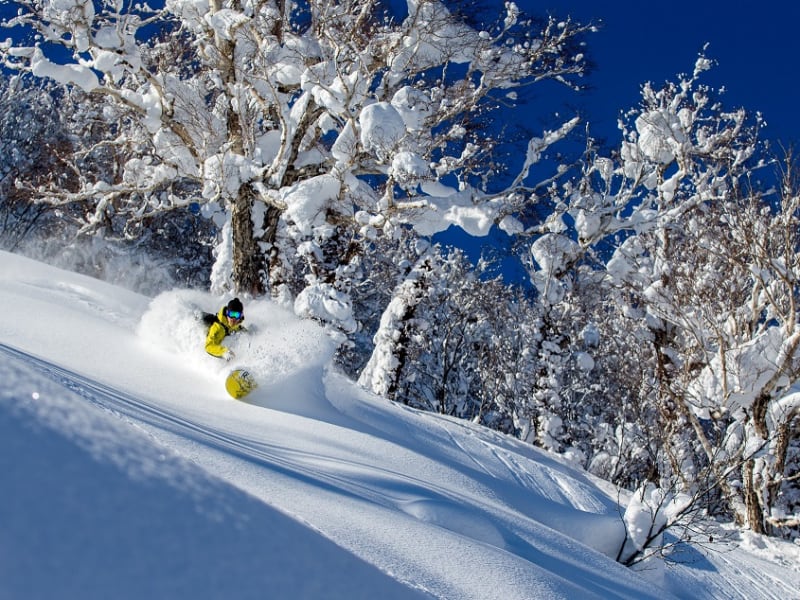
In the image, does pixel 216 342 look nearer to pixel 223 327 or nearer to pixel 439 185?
pixel 223 327

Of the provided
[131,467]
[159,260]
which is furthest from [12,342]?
[159,260]

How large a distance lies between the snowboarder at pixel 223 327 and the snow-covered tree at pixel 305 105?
6.91 ft

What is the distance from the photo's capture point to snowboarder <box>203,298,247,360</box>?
836 cm

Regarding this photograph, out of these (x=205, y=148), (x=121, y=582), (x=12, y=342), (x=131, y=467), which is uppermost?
(x=205, y=148)

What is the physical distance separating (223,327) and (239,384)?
1.38 metres

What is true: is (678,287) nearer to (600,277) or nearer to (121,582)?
(600,277)

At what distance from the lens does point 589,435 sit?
29.7 meters

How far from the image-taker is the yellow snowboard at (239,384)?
732 centimetres

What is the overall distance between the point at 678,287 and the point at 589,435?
1838cm

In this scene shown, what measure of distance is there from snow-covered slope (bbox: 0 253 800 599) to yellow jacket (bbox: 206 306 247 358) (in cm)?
22

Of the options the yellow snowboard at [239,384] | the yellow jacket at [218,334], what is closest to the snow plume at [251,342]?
the yellow jacket at [218,334]

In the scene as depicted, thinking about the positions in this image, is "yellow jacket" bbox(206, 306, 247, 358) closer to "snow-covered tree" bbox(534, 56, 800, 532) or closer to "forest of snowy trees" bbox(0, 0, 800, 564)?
"forest of snowy trees" bbox(0, 0, 800, 564)

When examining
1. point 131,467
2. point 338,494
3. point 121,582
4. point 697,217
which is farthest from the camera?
point 697,217

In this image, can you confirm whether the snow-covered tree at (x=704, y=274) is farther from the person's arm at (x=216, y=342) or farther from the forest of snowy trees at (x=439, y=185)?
the person's arm at (x=216, y=342)
